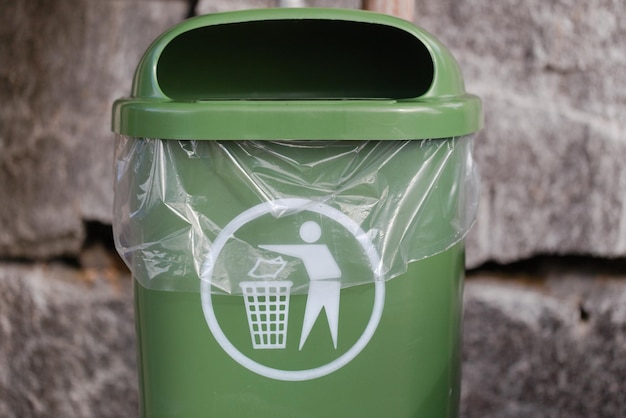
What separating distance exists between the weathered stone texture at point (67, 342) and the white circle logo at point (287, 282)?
0.86 m

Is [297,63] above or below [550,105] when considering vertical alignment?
above

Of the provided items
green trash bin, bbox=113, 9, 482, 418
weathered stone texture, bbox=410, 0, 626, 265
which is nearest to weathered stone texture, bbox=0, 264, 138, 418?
green trash bin, bbox=113, 9, 482, 418

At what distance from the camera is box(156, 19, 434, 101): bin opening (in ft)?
4.30

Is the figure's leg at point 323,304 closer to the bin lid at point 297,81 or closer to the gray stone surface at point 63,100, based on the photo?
the bin lid at point 297,81

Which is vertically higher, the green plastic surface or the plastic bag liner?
the plastic bag liner

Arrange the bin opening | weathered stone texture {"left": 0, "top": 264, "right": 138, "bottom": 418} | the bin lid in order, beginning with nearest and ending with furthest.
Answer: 1. the bin lid
2. the bin opening
3. weathered stone texture {"left": 0, "top": 264, "right": 138, "bottom": 418}

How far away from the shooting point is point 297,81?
1399 mm

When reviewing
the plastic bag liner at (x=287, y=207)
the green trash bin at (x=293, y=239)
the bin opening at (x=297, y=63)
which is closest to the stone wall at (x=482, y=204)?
the bin opening at (x=297, y=63)

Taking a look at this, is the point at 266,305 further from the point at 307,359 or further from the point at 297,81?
the point at 297,81

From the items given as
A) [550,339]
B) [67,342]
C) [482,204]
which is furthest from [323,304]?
[67,342]

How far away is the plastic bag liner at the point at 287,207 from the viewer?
3.52 feet

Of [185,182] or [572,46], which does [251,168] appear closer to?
[185,182]

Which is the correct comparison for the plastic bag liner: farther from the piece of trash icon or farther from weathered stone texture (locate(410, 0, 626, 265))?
weathered stone texture (locate(410, 0, 626, 265))

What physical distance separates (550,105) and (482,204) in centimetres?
29
